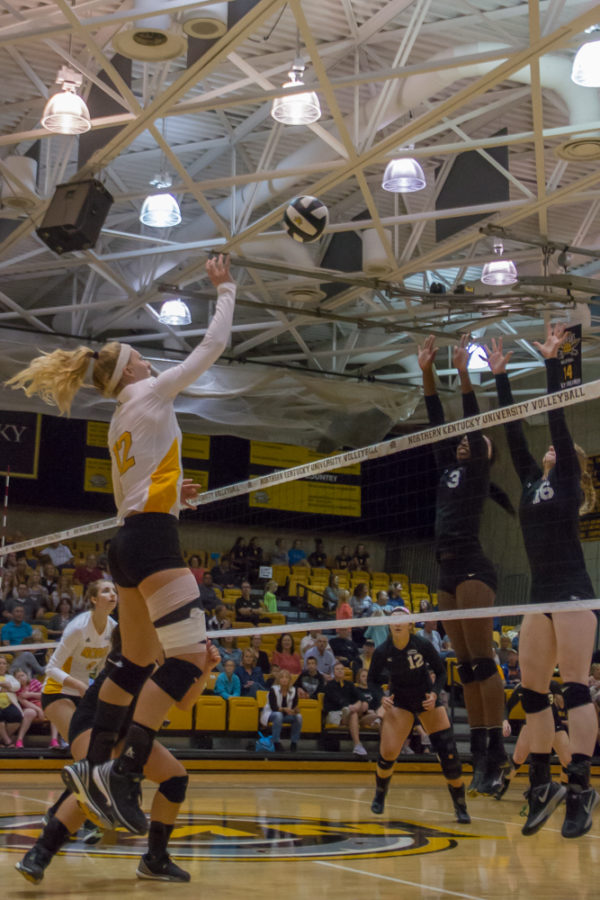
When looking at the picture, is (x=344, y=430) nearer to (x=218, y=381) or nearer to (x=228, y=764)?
(x=218, y=381)

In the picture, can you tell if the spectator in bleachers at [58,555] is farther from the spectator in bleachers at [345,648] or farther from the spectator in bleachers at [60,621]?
the spectator in bleachers at [345,648]

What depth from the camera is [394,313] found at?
16.9 m

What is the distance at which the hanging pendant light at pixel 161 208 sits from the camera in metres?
13.1

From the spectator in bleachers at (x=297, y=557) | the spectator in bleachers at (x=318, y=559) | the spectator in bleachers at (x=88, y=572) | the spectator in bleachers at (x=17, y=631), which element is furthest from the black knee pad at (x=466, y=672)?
the spectator in bleachers at (x=318, y=559)

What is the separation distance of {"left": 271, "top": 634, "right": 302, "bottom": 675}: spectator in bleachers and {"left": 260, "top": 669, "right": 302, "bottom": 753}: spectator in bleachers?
1117 mm

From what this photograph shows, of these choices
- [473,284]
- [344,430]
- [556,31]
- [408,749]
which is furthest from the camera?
[344,430]

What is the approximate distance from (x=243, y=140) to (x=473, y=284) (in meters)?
4.83

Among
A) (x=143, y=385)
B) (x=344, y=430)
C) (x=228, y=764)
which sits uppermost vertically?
(x=344, y=430)

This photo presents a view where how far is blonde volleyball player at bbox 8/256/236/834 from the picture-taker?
12.5 feet

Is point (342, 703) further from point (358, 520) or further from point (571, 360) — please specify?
point (571, 360)

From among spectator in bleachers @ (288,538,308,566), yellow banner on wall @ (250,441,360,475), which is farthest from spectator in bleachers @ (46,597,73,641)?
yellow banner on wall @ (250,441,360,475)

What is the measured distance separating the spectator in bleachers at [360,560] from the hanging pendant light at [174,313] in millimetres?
7417

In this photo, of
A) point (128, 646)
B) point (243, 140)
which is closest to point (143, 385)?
point (128, 646)

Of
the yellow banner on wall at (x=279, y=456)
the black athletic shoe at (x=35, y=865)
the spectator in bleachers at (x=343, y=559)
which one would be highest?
the yellow banner on wall at (x=279, y=456)
